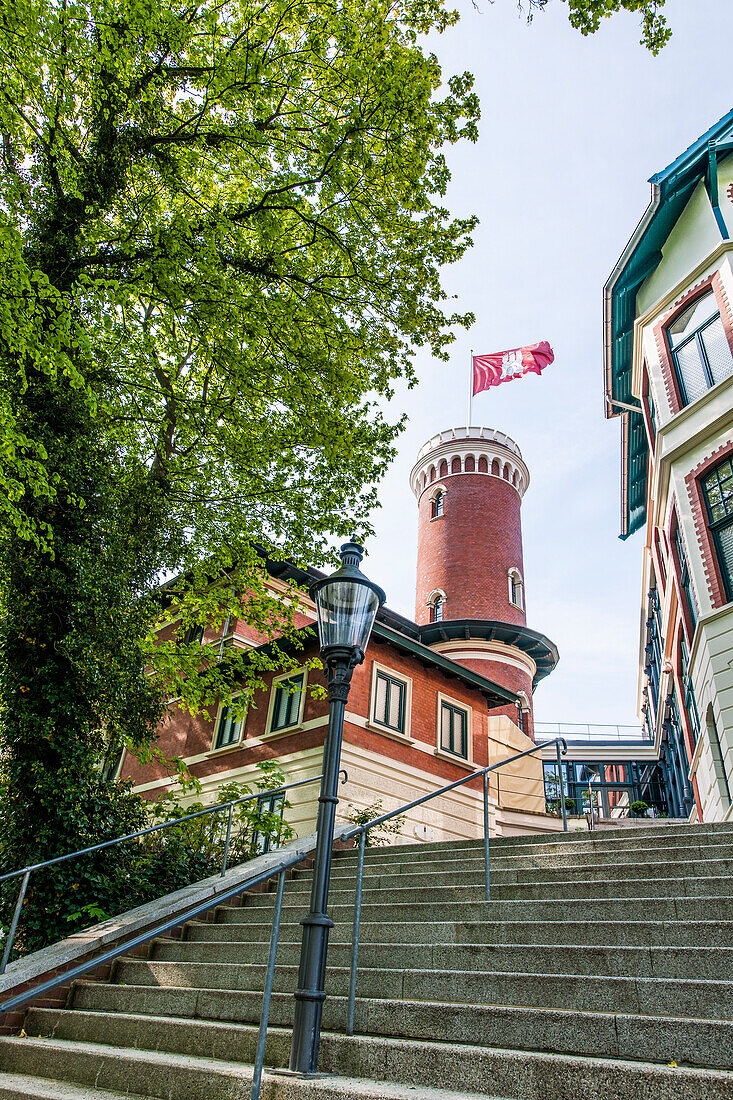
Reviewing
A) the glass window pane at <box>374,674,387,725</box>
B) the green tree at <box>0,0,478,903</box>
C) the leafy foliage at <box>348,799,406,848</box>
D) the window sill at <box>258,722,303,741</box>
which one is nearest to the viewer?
the green tree at <box>0,0,478,903</box>

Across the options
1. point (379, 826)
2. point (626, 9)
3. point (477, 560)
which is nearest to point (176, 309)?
point (626, 9)

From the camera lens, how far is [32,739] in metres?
9.17

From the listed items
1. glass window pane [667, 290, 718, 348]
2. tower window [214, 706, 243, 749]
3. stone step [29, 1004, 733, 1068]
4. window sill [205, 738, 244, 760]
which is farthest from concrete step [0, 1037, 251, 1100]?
glass window pane [667, 290, 718, 348]

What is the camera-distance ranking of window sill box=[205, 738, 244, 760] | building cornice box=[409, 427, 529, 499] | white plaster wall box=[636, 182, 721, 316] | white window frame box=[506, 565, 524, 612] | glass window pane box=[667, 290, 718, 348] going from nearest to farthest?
1. glass window pane box=[667, 290, 718, 348]
2. white plaster wall box=[636, 182, 721, 316]
3. window sill box=[205, 738, 244, 760]
4. white window frame box=[506, 565, 524, 612]
5. building cornice box=[409, 427, 529, 499]

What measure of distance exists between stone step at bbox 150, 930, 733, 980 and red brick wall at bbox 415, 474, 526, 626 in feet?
74.1

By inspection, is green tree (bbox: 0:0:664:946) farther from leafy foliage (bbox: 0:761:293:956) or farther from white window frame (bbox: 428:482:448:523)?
white window frame (bbox: 428:482:448:523)

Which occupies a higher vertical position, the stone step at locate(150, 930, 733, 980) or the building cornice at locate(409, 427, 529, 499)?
the building cornice at locate(409, 427, 529, 499)

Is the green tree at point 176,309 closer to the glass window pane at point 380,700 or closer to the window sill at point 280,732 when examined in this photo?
the window sill at point 280,732

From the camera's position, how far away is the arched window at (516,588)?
29291 millimetres

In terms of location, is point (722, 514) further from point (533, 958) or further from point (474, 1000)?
point (474, 1000)

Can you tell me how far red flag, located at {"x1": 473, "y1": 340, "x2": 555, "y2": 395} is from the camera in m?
29.4

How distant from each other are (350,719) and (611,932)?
11.0 meters

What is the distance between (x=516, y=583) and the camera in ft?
98.0

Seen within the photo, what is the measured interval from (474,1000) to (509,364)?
2870 centimetres
